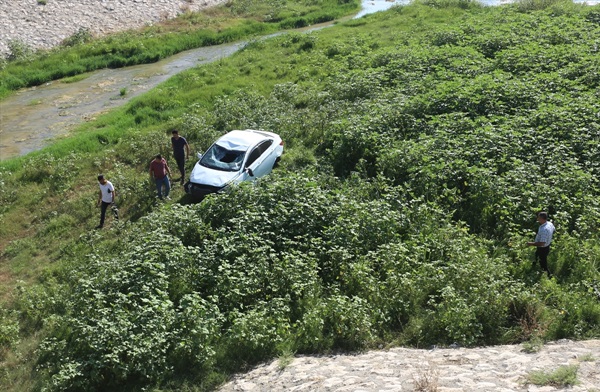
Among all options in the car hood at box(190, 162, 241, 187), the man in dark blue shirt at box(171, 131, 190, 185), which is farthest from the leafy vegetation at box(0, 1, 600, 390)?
the man in dark blue shirt at box(171, 131, 190, 185)

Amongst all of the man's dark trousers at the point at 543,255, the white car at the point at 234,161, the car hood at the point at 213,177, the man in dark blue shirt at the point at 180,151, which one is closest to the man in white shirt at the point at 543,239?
the man's dark trousers at the point at 543,255

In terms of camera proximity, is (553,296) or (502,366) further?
(553,296)

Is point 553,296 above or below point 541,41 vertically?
below

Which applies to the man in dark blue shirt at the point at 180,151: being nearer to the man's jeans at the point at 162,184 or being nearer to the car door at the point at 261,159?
the man's jeans at the point at 162,184

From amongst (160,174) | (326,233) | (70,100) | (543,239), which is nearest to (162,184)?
(160,174)

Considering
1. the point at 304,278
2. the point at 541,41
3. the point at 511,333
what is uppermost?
the point at 541,41

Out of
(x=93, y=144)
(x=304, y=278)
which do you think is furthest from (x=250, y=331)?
(x=93, y=144)

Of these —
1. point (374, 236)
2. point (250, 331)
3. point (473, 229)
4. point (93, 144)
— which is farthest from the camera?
point (93, 144)

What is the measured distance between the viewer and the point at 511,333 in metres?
11.9

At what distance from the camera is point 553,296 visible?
41.6 feet

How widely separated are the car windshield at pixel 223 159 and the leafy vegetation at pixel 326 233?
1.45 metres

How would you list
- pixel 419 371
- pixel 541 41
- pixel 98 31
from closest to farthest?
1. pixel 419 371
2. pixel 541 41
3. pixel 98 31

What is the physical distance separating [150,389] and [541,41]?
24.6 meters

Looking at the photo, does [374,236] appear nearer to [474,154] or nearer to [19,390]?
[474,154]
